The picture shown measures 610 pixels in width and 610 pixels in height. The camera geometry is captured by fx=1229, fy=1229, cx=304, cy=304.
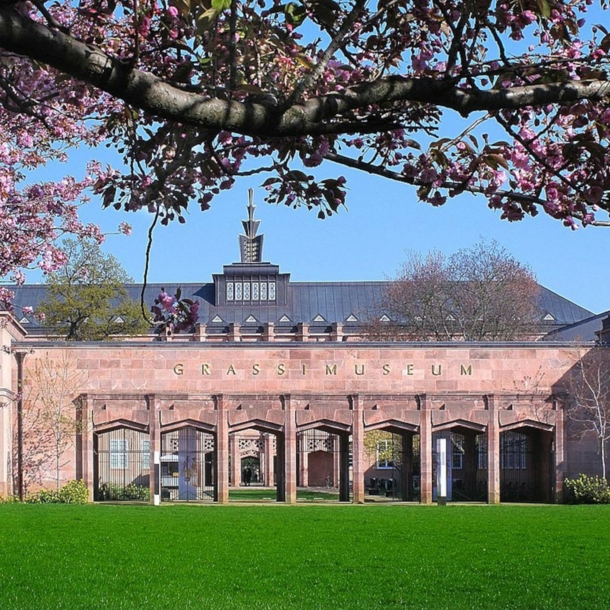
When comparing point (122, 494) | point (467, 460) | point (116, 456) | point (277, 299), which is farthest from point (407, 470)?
point (277, 299)

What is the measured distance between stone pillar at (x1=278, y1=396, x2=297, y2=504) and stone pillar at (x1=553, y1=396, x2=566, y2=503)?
8.54 m

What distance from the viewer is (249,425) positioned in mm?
40062

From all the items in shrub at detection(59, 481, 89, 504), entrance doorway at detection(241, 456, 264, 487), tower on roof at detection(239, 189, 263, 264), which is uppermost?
tower on roof at detection(239, 189, 263, 264)

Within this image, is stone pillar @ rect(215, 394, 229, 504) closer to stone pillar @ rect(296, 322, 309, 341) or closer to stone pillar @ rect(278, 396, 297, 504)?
stone pillar @ rect(278, 396, 297, 504)

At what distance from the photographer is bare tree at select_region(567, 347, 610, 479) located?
4022 centimetres

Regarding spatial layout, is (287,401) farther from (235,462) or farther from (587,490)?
(235,462)

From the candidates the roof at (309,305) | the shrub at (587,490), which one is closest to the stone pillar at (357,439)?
the shrub at (587,490)

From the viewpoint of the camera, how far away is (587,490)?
129 ft

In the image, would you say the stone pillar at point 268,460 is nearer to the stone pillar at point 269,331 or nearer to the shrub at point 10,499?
the stone pillar at point 269,331

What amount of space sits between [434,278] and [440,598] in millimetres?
53436

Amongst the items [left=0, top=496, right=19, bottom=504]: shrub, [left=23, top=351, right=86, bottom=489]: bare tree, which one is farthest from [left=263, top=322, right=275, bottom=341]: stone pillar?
[left=0, top=496, right=19, bottom=504]: shrub

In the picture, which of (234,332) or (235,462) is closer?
(235,462)

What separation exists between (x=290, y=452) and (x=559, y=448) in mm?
8803

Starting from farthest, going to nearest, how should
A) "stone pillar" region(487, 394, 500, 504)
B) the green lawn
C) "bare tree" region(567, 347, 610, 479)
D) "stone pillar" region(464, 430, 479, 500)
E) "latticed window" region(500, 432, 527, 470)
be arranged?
the green lawn → "latticed window" region(500, 432, 527, 470) → "stone pillar" region(464, 430, 479, 500) → "bare tree" region(567, 347, 610, 479) → "stone pillar" region(487, 394, 500, 504)
